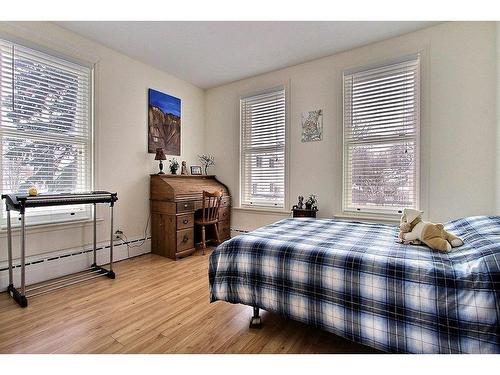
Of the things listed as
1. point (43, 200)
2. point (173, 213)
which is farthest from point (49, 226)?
point (173, 213)

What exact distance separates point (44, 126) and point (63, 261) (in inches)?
55.7

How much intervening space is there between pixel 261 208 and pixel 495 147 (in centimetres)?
270

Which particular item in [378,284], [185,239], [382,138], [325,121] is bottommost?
[185,239]

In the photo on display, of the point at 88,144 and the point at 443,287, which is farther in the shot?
the point at 88,144

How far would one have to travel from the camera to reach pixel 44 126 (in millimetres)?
2648

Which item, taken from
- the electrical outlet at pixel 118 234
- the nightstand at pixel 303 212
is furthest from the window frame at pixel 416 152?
the electrical outlet at pixel 118 234

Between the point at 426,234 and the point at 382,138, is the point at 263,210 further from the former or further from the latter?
the point at 426,234

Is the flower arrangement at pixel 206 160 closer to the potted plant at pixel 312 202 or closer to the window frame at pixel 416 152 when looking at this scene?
the potted plant at pixel 312 202

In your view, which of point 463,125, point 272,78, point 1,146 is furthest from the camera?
point 272,78

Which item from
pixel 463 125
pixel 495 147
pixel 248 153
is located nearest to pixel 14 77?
pixel 248 153

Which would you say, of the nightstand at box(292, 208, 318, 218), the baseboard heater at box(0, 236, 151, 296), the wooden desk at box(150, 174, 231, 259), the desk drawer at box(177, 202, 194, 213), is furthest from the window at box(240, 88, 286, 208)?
the baseboard heater at box(0, 236, 151, 296)

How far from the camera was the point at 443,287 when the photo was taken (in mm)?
1188

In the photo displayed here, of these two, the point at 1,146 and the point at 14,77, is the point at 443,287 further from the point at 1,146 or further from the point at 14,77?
the point at 14,77
